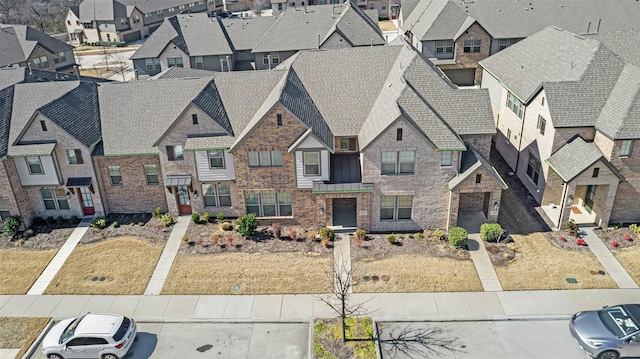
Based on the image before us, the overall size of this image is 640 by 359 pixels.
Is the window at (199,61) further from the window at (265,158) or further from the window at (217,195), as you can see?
the window at (265,158)

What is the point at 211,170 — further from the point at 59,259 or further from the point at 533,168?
the point at 533,168

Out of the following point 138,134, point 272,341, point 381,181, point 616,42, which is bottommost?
point 272,341

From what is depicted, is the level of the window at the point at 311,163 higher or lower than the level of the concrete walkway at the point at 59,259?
higher

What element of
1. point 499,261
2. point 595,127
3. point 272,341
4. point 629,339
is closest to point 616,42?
point 595,127

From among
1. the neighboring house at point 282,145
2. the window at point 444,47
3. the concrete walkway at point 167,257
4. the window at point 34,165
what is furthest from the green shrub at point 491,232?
the window at point 444,47

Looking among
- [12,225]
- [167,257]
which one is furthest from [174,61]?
[167,257]

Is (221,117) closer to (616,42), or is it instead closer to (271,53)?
(271,53)
